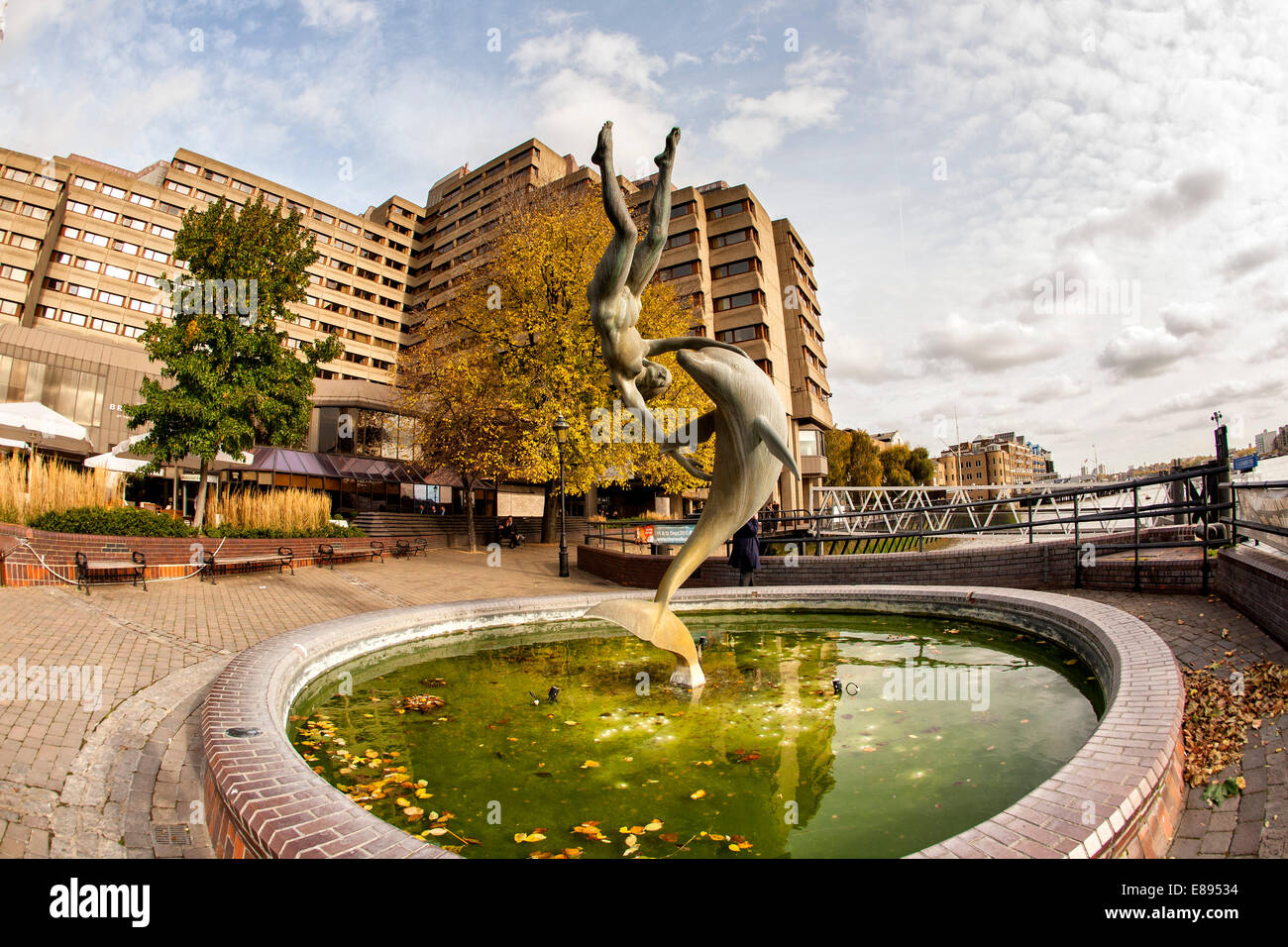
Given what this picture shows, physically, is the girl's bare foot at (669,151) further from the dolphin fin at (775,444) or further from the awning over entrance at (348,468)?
the awning over entrance at (348,468)

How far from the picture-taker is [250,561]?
14961mm

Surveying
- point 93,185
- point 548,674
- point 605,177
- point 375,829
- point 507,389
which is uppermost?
point 93,185

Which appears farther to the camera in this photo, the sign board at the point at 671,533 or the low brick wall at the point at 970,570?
the sign board at the point at 671,533

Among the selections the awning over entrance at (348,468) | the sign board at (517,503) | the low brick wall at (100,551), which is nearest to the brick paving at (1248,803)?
the low brick wall at (100,551)

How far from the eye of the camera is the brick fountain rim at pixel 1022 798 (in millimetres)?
2477

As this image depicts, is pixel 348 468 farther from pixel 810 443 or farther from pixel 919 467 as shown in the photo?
pixel 919 467

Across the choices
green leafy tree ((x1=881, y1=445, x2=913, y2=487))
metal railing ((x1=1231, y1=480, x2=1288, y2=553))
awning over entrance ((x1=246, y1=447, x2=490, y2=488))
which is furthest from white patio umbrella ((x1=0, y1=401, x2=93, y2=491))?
green leafy tree ((x1=881, y1=445, x2=913, y2=487))

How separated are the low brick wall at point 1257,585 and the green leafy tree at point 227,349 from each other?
61.3 feet

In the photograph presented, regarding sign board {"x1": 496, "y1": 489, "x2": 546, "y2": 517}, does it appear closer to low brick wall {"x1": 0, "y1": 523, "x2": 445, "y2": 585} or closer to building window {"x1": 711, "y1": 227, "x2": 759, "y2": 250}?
building window {"x1": 711, "y1": 227, "x2": 759, "y2": 250}

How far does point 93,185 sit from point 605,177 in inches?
2768

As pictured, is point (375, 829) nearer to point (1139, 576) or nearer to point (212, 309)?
point (1139, 576)

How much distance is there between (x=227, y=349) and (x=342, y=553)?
6407 millimetres

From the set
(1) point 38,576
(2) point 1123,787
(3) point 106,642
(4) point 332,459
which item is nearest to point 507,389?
(1) point 38,576

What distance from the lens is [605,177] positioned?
166 inches
